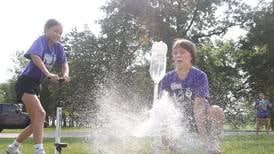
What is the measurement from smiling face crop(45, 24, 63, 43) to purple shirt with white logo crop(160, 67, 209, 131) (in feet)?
4.67

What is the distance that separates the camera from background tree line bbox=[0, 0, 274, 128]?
116 ft

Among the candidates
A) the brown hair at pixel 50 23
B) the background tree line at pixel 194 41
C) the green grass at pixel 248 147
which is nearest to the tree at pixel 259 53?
the background tree line at pixel 194 41

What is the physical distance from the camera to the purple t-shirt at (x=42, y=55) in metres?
5.90

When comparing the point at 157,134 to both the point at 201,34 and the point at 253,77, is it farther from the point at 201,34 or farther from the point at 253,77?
the point at 253,77

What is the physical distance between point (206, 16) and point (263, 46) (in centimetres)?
456

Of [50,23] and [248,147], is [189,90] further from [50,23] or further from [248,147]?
[248,147]

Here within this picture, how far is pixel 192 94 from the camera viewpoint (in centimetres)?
546

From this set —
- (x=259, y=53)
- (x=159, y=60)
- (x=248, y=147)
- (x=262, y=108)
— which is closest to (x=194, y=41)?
(x=259, y=53)

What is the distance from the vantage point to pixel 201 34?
37.0 metres

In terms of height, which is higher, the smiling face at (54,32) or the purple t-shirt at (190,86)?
the smiling face at (54,32)

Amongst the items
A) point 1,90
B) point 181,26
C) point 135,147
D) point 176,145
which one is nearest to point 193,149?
point 176,145

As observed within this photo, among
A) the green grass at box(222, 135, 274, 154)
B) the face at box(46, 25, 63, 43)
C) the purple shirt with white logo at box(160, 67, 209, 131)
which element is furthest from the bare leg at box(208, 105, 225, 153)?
the green grass at box(222, 135, 274, 154)

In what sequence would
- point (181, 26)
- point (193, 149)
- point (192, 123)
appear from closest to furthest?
1. point (192, 123)
2. point (193, 149)
3. point (181, 26)

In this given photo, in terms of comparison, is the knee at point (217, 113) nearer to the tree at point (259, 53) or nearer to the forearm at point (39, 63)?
the forearm at point (39, 63)
